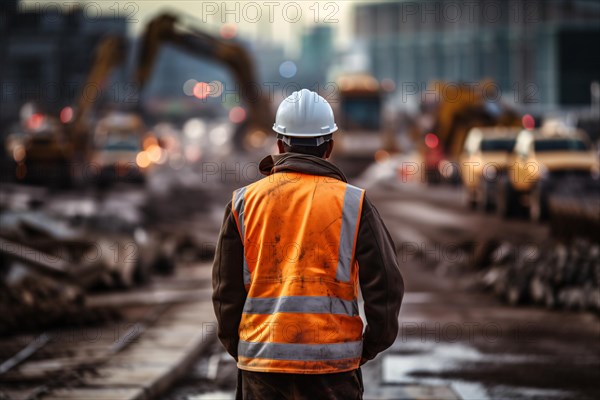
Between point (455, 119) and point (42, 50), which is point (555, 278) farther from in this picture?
point (42, 50)

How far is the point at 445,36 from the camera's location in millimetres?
111750

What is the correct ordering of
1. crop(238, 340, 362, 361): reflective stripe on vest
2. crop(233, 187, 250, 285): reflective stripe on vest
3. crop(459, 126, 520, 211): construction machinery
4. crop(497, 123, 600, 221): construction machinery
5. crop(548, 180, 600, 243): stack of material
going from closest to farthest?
1. crop(238, 340, 362, 361): reflective stripe on vest
2. crop(233, 187, 250, 285): reflective stripe on vest
3. crop(548, 180, 600, 243): stack of material
4. crop(497, 123, 600, 221): construction machinery
5. crop(459, 126, 520, 211): construction machinery

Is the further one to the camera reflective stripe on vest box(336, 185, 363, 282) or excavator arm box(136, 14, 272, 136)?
excavator arm box(136, 14, 272, 136)

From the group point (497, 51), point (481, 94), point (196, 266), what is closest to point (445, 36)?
point (497, 51)

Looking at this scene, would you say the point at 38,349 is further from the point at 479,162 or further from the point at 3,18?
the point at 3,18

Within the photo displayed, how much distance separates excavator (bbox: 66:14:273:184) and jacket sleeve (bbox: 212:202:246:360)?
117 feet

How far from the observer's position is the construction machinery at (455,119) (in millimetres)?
40375

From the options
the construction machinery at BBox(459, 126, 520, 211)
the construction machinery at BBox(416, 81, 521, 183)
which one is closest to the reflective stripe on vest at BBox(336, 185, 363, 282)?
the construction machinery at BBox(459, 126, 520, 211)

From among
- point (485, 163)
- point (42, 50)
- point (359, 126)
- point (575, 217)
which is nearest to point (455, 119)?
point (359, 126)

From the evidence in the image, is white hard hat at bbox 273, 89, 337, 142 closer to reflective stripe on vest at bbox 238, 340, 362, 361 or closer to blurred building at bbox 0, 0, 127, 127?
reflective stripe on vest at bbox 238, 340, 362, 361

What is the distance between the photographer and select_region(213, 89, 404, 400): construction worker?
4418 mm

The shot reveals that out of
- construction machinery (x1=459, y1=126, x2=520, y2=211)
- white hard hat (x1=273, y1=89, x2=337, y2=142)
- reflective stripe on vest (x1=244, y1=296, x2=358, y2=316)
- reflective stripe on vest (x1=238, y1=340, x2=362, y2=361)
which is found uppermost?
white hard hat (x1=273, y1=89, x2=337, y2=142)

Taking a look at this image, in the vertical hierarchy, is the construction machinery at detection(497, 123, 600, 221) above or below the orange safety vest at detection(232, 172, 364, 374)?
below

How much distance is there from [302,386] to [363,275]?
0.46 metres
